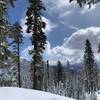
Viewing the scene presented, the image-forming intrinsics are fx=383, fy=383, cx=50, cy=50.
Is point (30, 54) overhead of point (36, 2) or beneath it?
beneath

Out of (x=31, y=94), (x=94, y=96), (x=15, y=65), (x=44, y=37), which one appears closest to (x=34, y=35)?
→ (x=44, y=37)

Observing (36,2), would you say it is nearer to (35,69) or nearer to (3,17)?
(35,69)

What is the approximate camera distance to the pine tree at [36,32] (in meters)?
42.3

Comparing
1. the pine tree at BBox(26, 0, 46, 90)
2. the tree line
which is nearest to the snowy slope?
the tree line

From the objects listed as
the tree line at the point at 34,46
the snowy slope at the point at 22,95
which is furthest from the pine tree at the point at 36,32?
the snowy slope at the point at 22,95

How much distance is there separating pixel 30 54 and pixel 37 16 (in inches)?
170

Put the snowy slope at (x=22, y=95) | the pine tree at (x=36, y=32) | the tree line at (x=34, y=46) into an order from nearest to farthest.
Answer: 1. the snowy slope at (x=22, y=95)
2. the tree line at (x=34, y=46)
3. the pine tree at (x=36, y=32)

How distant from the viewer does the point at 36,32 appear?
42.9 m

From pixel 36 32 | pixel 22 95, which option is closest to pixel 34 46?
pixel 36 32

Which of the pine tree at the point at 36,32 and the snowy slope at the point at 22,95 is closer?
the snowy slope at the point at 22,95

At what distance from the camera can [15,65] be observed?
58.2m

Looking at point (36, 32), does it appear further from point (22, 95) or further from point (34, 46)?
point (22, 95)

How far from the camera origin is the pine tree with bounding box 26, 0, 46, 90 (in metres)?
42.3

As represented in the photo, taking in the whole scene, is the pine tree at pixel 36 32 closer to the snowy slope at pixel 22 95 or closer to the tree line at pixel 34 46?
the tree line at pixel 34 46
